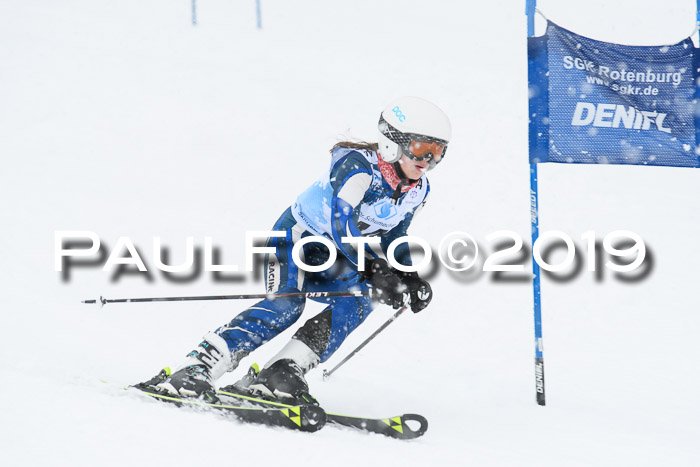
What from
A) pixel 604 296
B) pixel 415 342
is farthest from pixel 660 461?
pixel 604 296

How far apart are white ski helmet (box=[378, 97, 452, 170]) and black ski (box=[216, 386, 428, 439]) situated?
1365mm

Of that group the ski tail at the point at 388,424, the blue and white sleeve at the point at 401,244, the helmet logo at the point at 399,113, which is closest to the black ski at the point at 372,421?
the ski tail at the point at 388,424

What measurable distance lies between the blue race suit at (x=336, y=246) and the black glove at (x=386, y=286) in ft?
0.45

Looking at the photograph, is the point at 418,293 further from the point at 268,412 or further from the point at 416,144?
the point at 268,412

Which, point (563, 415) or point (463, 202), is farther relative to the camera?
point (463, 202)

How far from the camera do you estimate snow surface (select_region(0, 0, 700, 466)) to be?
10.6ft

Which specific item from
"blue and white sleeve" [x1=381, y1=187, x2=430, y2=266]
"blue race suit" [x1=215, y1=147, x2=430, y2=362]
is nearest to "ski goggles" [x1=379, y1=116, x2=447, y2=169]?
"blue race suit" [x1=215, y1=147, x2=430, y2=362]

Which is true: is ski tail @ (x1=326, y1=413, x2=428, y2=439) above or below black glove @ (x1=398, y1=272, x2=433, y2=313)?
below

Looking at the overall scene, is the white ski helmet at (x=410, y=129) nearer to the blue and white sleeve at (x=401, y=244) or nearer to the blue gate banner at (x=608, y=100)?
the blue and white sleeve at (x=401, y=244)

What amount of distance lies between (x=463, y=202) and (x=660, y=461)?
4.98 metres

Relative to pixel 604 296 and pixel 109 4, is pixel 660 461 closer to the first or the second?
pixel 604 296

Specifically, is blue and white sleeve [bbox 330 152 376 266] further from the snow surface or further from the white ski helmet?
the snow surface

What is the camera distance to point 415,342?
19.4 feet

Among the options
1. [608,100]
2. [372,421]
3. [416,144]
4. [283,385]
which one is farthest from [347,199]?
[608,100]
